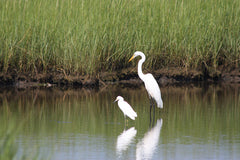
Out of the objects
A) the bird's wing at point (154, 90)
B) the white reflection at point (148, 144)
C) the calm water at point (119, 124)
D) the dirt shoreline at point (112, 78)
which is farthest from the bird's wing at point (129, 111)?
the dirt shoreline at point (112, 78)

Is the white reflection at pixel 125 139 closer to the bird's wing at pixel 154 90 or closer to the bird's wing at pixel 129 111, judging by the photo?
the bird's wing at pixel 129 111

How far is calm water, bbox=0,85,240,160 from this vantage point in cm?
609

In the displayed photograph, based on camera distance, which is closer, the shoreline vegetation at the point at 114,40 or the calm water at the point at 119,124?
the calm water at the point at 119,124

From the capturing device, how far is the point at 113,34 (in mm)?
11406

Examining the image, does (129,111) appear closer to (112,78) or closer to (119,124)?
(119,124)

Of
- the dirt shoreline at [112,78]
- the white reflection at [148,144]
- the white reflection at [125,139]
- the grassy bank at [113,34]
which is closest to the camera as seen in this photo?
the white reflection at [148,144]

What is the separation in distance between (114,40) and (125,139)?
4.93 m

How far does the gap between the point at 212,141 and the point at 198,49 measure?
5528 millimetres

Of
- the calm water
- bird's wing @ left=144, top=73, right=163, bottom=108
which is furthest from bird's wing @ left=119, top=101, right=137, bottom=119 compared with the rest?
bird's wing @ left=144, top=73, right=163, bottom=108

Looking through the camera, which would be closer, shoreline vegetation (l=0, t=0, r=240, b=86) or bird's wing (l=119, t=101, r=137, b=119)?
bird's wing (l=119, t=101, r=137, b=119)

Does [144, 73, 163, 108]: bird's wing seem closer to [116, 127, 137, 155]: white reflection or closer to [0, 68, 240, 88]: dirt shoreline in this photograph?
[116, 127, 137, 155]: white reflection

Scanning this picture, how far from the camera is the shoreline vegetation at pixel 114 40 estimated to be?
11117 millimetres

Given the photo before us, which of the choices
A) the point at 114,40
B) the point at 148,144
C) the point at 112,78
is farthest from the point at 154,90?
the point at 112,78

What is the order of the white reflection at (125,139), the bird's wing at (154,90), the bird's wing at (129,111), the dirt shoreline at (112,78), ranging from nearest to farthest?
the white reflection at (125,139) → the bird's wing at (129,111) → the bird's wing at (154,90) → the dirt shoreline at (112,78)
